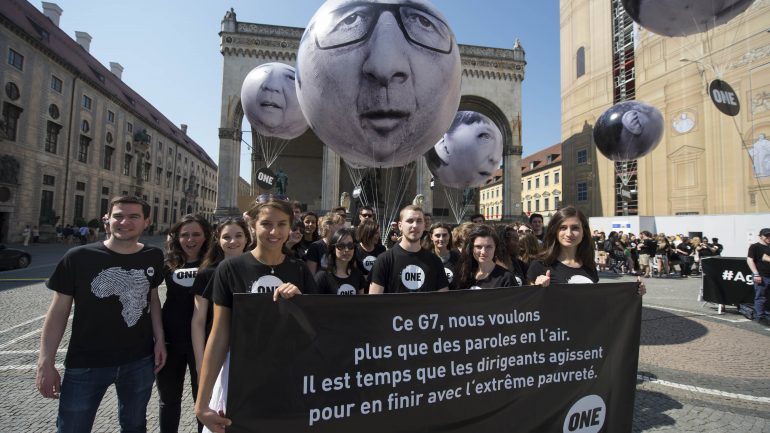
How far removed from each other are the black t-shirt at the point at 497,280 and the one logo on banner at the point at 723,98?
576 inches

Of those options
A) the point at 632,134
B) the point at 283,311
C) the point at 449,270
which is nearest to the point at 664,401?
the point at 449,270

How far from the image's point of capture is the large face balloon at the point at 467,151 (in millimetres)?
8062

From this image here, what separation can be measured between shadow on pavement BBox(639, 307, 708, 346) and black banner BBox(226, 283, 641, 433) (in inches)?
145

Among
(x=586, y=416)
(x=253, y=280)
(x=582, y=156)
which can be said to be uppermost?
(x=582, y=156)

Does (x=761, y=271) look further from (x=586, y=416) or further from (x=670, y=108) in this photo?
(x=670, y=108)

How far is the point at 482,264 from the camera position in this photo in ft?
11.8

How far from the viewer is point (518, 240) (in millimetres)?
4723

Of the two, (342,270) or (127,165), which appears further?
(127,165)

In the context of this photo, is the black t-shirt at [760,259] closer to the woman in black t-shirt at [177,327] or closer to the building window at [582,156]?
the woman in black t-shirt at [177,327]

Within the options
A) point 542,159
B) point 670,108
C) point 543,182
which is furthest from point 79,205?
point 542,159

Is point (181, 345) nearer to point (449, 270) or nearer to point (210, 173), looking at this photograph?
point (449, 270)

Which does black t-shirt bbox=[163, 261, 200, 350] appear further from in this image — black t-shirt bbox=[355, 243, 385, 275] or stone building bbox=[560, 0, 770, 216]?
stone building bbox=[560, 0, 770, 216]

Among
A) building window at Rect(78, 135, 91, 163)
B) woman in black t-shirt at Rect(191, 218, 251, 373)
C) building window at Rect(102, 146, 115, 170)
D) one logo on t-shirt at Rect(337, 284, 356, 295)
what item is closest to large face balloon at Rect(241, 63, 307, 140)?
woman in black t-shirt at Rect(191, 218, 251, 373)

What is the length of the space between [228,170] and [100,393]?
88.3ft
